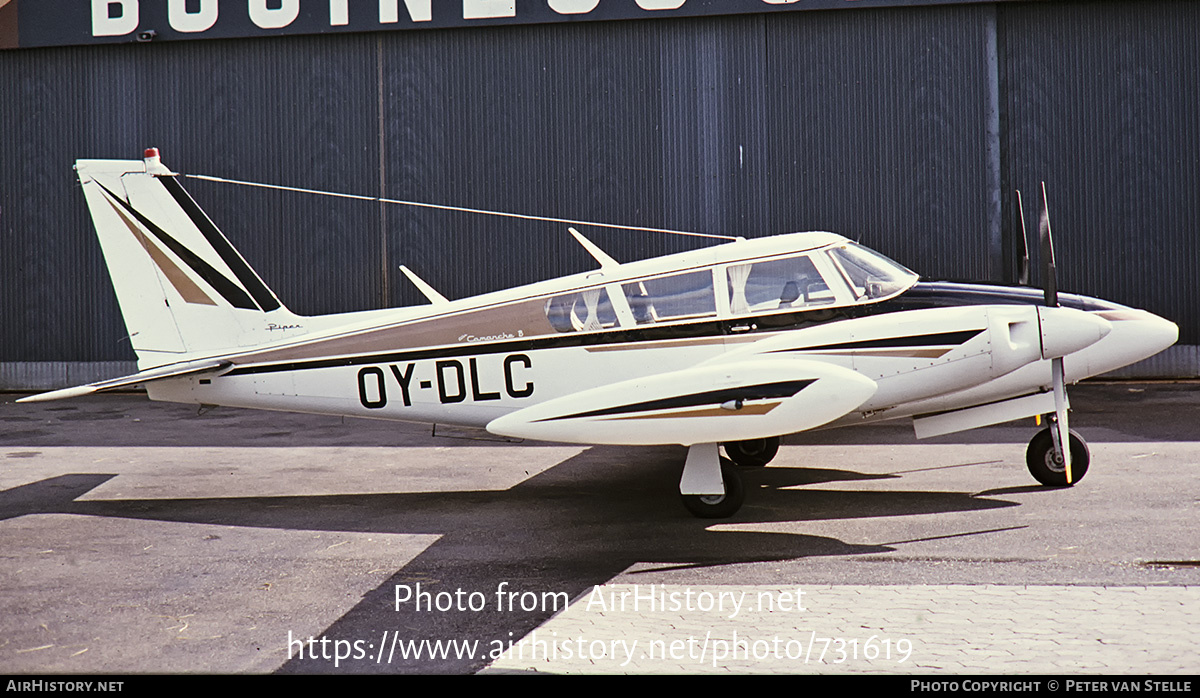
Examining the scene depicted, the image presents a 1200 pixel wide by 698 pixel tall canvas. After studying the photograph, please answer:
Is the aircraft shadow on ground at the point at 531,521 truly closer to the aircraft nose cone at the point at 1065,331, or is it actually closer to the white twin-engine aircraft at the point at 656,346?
the white twin-engine aircraft at the point at 656,346

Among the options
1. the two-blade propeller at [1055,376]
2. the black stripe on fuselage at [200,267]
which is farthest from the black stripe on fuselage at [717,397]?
the black stripe on fuselage at [200,267]

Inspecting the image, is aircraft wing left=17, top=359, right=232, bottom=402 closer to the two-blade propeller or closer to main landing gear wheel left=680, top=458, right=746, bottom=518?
main landing gear wheel left=680, top=458, right=746, bottom=518

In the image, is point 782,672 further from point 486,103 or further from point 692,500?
point 486,103

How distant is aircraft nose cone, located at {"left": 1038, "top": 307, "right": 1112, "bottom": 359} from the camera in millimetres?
8555

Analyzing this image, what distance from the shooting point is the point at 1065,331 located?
28.1 ft

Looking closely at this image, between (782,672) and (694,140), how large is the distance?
14101 mm

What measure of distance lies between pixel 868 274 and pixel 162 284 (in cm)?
636

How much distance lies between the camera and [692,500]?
28.4ft

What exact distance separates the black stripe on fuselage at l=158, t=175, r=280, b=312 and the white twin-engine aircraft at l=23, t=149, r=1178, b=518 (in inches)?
0.7

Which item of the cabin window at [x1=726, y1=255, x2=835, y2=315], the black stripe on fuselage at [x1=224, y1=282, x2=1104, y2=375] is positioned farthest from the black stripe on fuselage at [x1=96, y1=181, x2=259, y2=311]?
the cabin window at [x1=726, y1=255, x2=835, y2=315]

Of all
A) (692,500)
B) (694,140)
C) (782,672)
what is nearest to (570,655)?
(782,672)

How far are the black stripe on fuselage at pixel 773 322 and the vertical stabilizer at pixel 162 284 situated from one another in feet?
3.87

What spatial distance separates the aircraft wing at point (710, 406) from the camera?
26.7 ft

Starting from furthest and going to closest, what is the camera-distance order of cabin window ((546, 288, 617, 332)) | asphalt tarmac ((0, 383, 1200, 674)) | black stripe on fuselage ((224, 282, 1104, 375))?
1. cabin window ((546, 288, 617, 332))
2. black stripe on fuselage ((224, 282, 1104, 375))
3. asphalt tarmac ((0, 383, 1200, 674))
